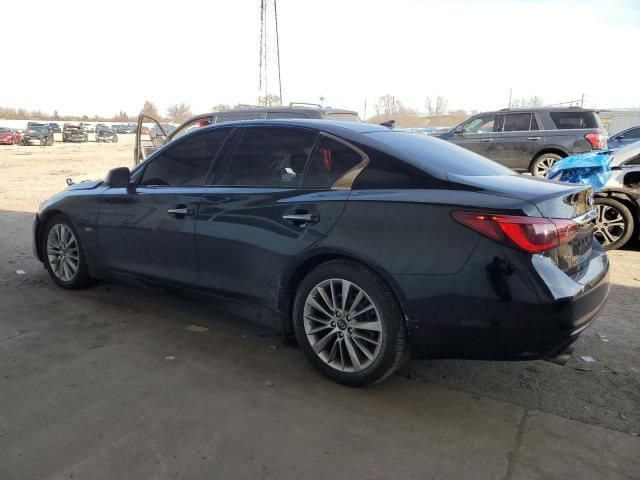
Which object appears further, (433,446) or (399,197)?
(399,197)

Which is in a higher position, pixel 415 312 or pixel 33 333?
pixel 415 312

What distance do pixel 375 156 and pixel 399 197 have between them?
14.0 inches

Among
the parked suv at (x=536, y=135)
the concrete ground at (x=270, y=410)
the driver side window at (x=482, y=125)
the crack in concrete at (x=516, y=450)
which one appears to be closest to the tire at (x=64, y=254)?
the concrete ground at (x=270, y=410)

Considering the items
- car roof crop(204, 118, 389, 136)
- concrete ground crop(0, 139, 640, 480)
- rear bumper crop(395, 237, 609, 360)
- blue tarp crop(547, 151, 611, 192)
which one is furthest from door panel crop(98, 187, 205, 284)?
blue tarp crop(547, 151, 611, 192)

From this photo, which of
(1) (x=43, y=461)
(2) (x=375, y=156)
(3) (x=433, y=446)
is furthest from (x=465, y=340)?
(1) (x=43, y=461)

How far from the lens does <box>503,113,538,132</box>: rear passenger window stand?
12.0m

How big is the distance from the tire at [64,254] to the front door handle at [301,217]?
2458 millimetres

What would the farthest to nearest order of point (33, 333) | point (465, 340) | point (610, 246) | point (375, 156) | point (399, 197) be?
point (610, 246) < point (33, 333) < point (375, 156) < point (399, 197) < point (465, 340)

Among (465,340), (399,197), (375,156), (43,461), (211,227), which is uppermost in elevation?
(375,156)

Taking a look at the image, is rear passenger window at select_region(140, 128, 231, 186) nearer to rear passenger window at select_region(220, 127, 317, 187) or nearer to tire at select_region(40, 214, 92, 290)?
rear passenger window at select_region(220, 127, 317, 187)

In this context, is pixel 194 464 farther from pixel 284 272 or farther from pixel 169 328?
pixel 169 328

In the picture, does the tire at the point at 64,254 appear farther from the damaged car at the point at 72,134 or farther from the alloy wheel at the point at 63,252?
the damaged car at the point at 72,134

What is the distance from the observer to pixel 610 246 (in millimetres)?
6777

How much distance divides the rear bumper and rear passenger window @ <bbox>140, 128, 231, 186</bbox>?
190 cm
